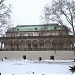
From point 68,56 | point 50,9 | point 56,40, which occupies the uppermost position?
point 50,9

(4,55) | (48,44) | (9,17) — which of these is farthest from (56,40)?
(9,17)

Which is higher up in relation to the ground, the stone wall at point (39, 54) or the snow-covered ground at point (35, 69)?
the stone wall at point (39, 54)

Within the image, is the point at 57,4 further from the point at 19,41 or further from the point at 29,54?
the point at 19,41

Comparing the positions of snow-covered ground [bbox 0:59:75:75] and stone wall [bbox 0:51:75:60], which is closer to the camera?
snow-covered ground [bbox 0:59:75:75]

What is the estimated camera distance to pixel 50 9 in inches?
1716

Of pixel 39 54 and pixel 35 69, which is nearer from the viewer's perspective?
pixel 35 69

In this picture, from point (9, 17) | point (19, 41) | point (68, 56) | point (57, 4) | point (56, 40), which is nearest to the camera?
point (9, 17)

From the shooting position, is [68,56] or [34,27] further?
[34,27]

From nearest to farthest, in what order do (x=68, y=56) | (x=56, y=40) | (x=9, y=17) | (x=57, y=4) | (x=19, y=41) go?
(x=9, y=17), (x=57, y=4), (x=68, y=56), (x=56, y=40), (x=19, y=41)

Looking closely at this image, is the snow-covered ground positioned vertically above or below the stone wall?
below

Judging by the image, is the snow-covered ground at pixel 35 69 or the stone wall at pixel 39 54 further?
the stone wall at pixel 39 54

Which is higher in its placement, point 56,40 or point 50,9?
point 50,9

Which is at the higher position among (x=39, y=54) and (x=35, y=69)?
(x=39, y=54)

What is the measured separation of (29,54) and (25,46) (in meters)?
8.09
